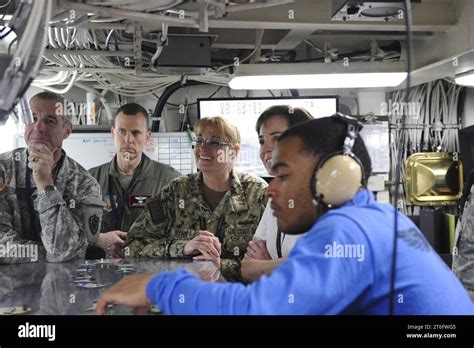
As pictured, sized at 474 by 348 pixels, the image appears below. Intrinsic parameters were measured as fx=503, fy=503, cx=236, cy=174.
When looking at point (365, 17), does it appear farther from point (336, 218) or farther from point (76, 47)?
point (76, 47)

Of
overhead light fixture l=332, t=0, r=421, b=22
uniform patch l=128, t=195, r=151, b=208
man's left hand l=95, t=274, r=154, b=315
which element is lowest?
man's left hand l=95, t=274, r=154, b=315

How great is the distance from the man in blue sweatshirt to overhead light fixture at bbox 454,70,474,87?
119 cm

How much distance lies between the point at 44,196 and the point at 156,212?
0.43 meters

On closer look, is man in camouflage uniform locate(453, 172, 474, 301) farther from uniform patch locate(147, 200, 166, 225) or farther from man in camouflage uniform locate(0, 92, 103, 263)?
man in camouflage uniform locate(0, 92, 103, 263)

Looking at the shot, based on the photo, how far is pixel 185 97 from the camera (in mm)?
2053

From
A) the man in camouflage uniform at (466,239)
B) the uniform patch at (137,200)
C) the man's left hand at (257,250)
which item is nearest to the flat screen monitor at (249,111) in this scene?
the man's left hand at (257,250)

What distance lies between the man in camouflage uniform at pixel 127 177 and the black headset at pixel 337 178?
0.78 m

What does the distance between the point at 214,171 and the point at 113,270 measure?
52 centimetres

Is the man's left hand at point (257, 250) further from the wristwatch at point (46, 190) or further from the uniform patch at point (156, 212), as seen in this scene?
the wristwatch at point (46, 190)

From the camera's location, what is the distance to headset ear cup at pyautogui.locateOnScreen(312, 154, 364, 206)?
4.38ft

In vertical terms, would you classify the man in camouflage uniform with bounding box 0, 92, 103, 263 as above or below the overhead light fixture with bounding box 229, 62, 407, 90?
below

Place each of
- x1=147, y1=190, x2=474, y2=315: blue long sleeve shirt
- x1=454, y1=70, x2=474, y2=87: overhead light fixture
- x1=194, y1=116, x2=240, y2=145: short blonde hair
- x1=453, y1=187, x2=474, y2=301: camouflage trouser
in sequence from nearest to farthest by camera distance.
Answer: x1=147, y1=190, x2=474, y2=315: blue long sleeve shirt
x1=194, y1=116, x2=240, y2=145: short blonde hair
x1=453, y1=187, x2=474, y2=301: camouflage trouser
x1=454, y1=70, x2=474, y2=87: overhead light fixture

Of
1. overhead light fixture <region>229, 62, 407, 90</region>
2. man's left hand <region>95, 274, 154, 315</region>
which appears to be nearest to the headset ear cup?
man's left hand <region>95, 274, 154, 315</region>

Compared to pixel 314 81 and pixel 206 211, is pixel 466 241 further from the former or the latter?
pixel 206 211
